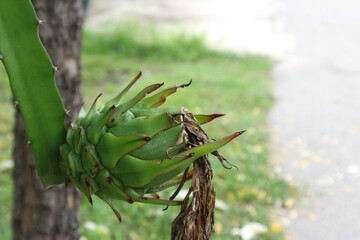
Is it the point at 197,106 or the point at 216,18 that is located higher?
the point at 197,106

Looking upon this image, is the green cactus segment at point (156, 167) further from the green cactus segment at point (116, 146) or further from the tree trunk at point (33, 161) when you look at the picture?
the tree trunk at point (33, 161)

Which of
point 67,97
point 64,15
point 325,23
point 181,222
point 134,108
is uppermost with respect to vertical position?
point 134,108

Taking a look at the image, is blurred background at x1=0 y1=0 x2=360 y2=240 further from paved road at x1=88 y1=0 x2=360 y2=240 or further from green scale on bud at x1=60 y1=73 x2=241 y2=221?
A: green scale on bud at x1=60 y1=73 x2=241 y2=221

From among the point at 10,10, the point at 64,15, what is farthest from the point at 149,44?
the point at 10,10

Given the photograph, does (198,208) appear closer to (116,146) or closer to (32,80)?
(116,146)

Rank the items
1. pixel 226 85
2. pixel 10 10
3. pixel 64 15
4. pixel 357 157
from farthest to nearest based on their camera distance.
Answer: pixel 226 85 → pixel 357 157 → pixel 64 15 → pixel 10 10

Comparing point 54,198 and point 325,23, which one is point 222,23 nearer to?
point 325,23

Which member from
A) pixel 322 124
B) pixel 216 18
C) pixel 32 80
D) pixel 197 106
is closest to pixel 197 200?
pixel 32 80
